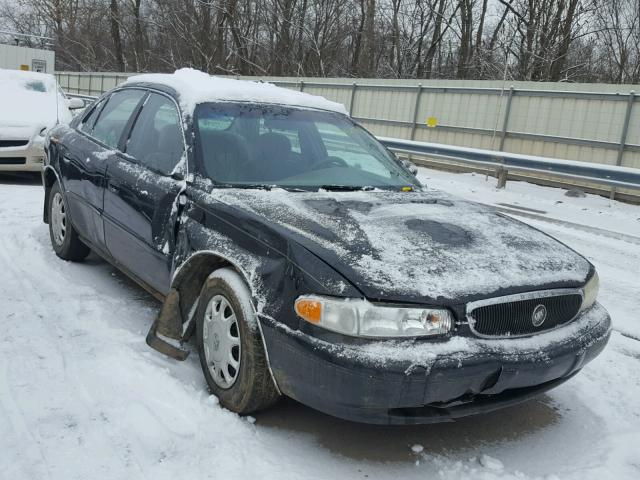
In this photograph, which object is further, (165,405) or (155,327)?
(155,327)

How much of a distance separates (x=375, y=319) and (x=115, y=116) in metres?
3.09

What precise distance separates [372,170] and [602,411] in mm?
1954

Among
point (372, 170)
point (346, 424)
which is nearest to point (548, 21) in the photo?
point (372, 170)

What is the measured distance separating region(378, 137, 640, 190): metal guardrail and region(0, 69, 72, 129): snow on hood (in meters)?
5.14

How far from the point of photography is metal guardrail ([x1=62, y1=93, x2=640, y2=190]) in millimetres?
9977

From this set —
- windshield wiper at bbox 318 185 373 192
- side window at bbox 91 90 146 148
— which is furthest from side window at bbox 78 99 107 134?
windshield wiper at bbox 318 185 373 192

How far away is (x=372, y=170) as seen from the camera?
14.0 feet

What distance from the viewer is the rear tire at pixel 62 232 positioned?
5.23 metres

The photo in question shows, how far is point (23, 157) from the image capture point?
8.92 metres

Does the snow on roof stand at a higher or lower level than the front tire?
higher

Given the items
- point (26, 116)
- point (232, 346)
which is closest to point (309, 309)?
point (232, 346)

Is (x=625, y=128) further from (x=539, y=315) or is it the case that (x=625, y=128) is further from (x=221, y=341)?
(x=221, y=341)

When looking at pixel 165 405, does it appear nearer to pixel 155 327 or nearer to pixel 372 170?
pixel 155 327

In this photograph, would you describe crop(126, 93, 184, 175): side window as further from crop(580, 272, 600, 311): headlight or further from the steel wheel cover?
crop(580, 272, 600, 311): headlight
